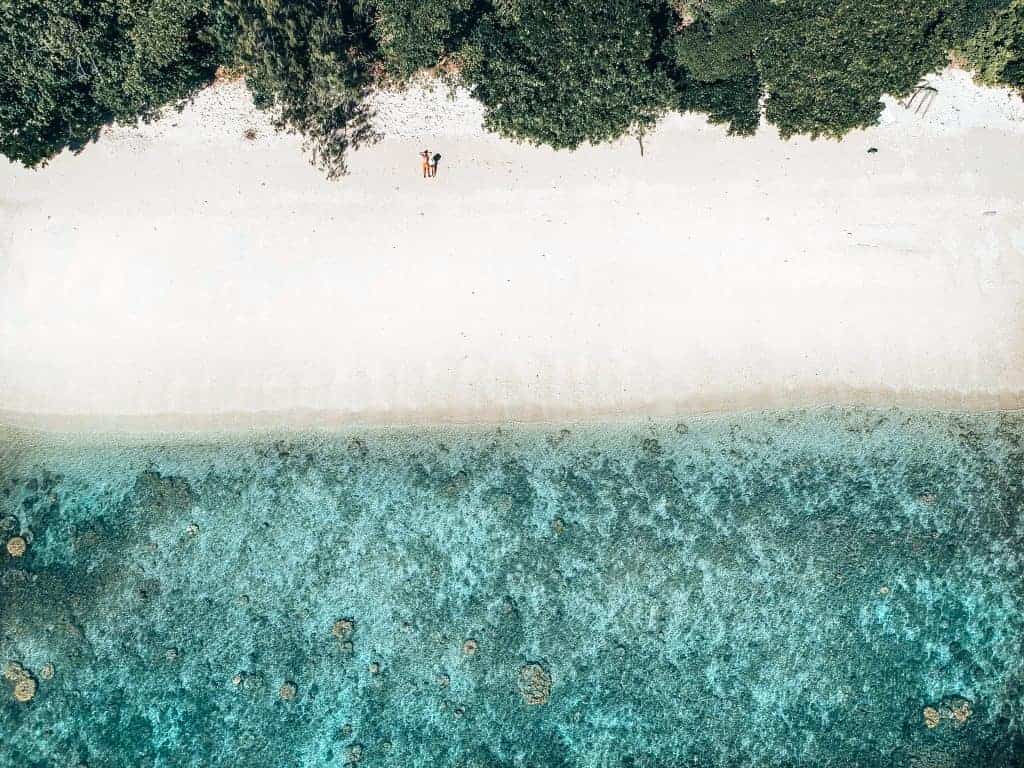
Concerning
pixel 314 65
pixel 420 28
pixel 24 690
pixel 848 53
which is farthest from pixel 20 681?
pixel 848 53

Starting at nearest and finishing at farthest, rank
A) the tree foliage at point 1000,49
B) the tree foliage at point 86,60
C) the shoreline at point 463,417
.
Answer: the tree foliage at point 86,60
the tree foliage at point 1000,49
the shoreline at point 463,417

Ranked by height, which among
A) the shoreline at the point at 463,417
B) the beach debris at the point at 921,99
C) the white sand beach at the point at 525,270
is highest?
the beach debris at the point at 921,99

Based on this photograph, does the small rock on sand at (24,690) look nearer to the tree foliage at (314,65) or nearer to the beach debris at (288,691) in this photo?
the beach debris at (288,691)

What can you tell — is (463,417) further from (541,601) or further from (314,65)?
(314,65)

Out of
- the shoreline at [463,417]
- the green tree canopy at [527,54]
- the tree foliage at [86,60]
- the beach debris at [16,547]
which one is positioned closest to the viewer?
the tree foliage at [86,60]

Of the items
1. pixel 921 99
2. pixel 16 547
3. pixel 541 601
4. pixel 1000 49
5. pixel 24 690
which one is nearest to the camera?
pixel 1000 49

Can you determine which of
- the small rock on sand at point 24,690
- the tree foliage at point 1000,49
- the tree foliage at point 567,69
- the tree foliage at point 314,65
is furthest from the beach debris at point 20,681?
the tree foliage at point 1000,49

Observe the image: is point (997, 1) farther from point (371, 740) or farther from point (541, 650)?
point (371, 740)
